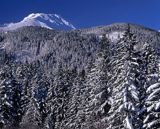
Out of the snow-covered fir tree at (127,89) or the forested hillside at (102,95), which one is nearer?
the forested hillside at (102,95)

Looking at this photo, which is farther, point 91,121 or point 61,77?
point 61,77

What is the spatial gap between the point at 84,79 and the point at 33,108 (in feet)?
66.1

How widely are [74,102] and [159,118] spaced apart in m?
48.2

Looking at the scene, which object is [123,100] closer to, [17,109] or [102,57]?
[102,57]

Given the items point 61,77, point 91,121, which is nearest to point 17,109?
point 61,77

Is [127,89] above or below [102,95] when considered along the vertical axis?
below

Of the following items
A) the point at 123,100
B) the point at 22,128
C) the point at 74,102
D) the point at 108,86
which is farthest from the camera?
the point at 22,128

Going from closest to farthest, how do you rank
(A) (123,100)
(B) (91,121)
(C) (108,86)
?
(A) (123,100), (C) (108,86), (B) (91,121)

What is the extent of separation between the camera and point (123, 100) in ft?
122

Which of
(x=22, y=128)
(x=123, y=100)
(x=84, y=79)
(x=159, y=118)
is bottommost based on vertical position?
(x=159, y=118)

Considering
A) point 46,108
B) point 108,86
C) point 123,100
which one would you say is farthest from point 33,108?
point 123,100

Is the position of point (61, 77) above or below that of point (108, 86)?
above

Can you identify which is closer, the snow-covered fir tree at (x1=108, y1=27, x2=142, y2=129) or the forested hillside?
the forested hillside

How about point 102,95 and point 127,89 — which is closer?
point 127,89
